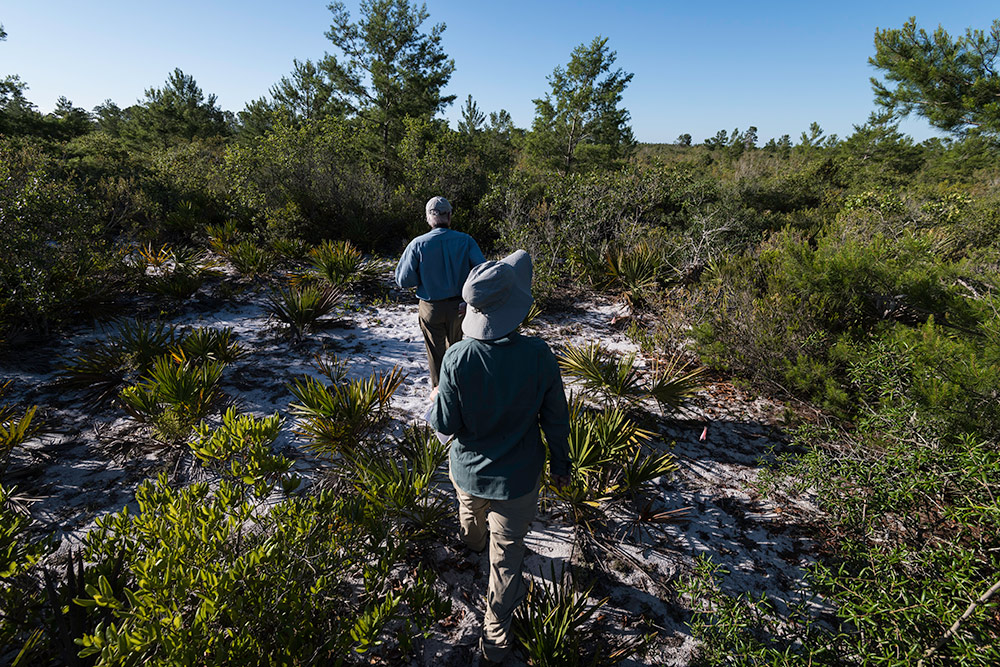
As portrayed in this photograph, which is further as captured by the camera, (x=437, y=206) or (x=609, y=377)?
(x=609, y=377)

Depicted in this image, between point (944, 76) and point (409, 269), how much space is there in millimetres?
9546

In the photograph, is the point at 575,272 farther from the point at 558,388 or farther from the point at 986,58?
the point at 986,58

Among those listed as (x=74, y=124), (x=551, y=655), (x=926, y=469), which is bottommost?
(x=551, y=655)

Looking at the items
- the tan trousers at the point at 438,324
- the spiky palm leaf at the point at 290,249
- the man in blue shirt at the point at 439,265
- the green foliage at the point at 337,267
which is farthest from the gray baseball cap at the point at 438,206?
the spiky palm leaf at the point at 290,249

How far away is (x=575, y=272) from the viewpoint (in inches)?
325

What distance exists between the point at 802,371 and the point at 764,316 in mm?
882

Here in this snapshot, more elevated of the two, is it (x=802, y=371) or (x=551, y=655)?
(x=802, y=371)

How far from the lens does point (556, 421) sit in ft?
6.89

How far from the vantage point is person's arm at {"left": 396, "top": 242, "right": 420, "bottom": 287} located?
378 centimetres

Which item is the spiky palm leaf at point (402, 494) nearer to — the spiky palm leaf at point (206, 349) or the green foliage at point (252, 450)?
the green foliage at point (252, 450)

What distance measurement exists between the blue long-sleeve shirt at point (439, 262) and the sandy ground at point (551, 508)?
152cm

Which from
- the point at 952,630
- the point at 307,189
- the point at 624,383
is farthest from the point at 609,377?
the point at 307,189

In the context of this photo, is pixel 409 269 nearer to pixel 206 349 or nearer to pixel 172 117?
pixel 206 349

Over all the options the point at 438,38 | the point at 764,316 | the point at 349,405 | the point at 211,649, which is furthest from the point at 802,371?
the point at 438,38
